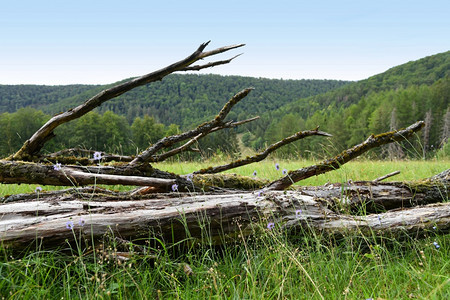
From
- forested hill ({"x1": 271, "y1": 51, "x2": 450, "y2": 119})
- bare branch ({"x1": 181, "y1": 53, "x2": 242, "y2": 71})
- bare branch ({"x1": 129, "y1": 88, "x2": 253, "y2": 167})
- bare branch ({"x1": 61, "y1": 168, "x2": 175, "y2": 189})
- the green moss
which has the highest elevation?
forested hill ({"x1": 271, "y1": 51, "x2": 450, "y2": 119})

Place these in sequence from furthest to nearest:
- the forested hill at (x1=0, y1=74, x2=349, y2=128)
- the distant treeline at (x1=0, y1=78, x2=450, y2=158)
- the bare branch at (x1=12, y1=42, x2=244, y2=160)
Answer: the forested hill at (x1=0, y1=74, x2=349, y2=128)
the distant treeline at (x1=0, y1=78, x2=450, y2=158)
the bare branch at (x1=12, y1=42, x2=244, y2=160)

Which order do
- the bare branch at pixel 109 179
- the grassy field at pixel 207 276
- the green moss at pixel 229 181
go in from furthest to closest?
1. the green moss at pixel 229 181
2. the bare branch at pixel 109 179
3. the grassy field at pixel 207 276

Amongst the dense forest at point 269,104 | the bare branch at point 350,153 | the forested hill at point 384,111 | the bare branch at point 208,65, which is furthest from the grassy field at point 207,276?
the dense forest at point 269,104

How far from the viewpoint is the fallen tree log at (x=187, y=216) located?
2087mm

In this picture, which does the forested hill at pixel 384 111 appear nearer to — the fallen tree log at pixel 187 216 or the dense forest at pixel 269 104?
the dense forest at pixel 269 104

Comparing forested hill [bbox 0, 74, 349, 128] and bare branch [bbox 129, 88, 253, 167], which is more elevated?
forested hill [bbox 0, 74, 349, 128]

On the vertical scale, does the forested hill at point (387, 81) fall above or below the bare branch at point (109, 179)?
above

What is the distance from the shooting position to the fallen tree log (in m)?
2.09

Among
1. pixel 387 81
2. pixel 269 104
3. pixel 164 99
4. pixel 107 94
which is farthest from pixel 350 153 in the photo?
pixel 269 104

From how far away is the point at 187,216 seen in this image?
7.61ft

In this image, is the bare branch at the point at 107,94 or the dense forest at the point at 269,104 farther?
the dense forest at the point at 269,104

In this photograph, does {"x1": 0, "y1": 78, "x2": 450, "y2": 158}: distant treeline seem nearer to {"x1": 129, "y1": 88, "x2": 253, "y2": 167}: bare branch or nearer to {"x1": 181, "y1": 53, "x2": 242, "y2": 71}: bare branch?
{"x1": 129, "y1": 88, "x2": 253, "y2": 167}: bare branch

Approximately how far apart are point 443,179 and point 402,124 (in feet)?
278

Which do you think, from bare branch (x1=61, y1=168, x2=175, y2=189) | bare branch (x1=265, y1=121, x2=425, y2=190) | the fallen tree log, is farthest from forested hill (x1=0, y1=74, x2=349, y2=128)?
the fallen tree log
